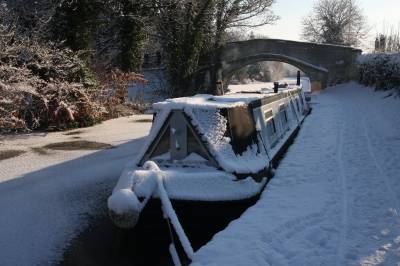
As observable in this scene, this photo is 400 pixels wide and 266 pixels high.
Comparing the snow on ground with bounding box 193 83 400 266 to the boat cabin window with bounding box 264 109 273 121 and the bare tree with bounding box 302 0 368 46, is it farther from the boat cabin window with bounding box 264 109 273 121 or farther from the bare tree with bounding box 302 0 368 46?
the bare tree with bounding box 302 0 368 46

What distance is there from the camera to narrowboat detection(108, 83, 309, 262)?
178 inches

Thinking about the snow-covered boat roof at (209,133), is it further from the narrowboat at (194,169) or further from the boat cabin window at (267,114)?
the boat cabin window at (267,114)

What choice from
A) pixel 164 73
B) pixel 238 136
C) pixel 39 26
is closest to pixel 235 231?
pixel 238 136

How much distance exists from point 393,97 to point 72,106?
12.5 metres

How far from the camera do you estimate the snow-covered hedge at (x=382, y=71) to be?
2027 centimetres

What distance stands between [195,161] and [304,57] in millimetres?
31038

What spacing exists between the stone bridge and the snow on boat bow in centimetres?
2777

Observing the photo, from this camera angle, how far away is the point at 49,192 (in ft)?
23.3

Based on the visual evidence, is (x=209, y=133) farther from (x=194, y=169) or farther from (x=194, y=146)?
(x=194, y=169)

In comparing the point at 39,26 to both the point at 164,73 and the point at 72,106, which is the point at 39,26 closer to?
the point at 72,106

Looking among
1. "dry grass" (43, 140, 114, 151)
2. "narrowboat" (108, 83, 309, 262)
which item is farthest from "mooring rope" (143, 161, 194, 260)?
"dry grass" (43, 140, 114, 151)

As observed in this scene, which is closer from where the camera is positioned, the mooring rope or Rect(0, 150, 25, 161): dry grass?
the mooring rope

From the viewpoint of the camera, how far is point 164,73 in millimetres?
26250

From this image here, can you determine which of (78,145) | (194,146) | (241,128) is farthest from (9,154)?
(241,128)
